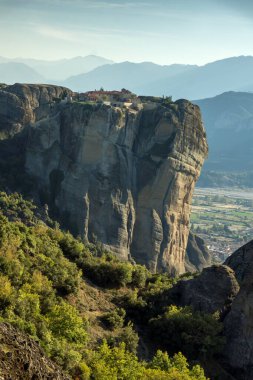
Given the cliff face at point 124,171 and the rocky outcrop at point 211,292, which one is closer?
the rocky outcrop at point 211,292

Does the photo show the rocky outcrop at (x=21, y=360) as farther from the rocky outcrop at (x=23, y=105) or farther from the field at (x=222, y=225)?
the field at (x=222, y=225)

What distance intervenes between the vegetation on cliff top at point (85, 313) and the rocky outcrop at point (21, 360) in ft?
10.7

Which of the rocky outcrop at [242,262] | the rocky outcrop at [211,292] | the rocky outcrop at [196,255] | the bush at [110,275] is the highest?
the rocky outcrop at [242,262]

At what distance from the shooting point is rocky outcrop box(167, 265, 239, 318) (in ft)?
98.8

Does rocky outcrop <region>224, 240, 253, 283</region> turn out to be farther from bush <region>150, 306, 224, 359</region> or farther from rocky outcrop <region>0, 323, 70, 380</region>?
rocky outcrop <region>0, 323, 70, 380</region>

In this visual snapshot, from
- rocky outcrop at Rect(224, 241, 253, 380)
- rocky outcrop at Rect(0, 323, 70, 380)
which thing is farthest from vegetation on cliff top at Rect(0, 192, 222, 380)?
rocky outcrop at Rect(0, 323, 70, 380)

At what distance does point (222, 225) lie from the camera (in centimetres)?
16100

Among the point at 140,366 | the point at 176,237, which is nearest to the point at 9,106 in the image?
the point at 176,237

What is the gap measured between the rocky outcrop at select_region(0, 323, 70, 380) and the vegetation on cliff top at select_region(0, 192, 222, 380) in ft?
10.7


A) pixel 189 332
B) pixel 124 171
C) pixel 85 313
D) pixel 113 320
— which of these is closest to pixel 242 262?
pixel 189 332

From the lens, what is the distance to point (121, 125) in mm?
74312

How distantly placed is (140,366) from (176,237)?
55736 millimetres

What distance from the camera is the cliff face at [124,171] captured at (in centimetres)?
7300

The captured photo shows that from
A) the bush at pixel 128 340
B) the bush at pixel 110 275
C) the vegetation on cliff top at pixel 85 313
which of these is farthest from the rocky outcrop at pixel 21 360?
the bush at pixel 110 275
